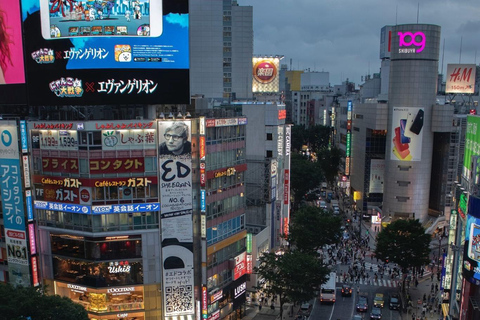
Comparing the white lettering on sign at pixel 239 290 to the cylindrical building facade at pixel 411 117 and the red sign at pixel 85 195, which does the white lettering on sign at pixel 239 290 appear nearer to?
the red sign at pixel 85 195

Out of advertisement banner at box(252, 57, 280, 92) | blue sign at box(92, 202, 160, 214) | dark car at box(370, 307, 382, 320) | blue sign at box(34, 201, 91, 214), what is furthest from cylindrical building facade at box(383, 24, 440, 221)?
blue sign at box(34, 201, 91, 214)

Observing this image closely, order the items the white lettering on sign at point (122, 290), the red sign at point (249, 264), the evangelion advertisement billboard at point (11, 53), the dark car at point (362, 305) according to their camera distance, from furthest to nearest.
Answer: the red sign at point (249, 264) < the dark car at point (362, 305) < the evangelion advertisement billboard at point (11, 53) < the white lettering on sign at point (122, 290)

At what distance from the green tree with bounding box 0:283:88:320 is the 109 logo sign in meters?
73.9

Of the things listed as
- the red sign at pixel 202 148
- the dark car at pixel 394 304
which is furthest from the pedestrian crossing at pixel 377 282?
the red sign at pixel 202 148

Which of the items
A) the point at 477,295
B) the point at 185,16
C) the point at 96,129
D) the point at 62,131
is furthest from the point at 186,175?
the point at 477,295

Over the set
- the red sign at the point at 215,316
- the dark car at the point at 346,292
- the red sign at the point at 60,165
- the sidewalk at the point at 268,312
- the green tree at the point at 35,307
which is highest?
the red sign at the point at 60,165

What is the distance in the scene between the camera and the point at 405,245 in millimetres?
59688

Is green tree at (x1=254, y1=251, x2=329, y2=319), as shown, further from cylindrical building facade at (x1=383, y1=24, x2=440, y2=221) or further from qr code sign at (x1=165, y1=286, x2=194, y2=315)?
cylindrical building facade at (x1=383, y1=24, x2=440, y2=221)

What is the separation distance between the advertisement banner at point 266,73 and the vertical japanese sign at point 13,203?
54.9 m

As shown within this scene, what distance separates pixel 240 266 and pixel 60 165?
74.2ft

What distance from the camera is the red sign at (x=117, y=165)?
41.5 metres

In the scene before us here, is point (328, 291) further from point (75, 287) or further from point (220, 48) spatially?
point (220, 48)

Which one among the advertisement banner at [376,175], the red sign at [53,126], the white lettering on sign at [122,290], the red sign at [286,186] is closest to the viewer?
the red sign at [53,126]

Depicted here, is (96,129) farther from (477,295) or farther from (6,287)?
(477,295)
